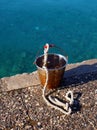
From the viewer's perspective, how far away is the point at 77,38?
9.19 m

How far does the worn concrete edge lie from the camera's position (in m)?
4.31

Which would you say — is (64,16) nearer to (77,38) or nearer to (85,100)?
(77,38)

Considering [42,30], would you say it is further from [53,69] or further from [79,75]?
[53,69]

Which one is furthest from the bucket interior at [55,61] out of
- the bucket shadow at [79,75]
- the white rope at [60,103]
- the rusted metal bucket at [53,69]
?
the white rope at [60,103]

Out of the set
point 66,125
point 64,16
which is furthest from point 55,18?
point 66,125

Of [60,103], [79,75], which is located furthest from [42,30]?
[60,103]

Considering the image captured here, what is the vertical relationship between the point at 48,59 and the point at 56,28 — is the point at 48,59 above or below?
above

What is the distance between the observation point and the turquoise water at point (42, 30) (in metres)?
8.06

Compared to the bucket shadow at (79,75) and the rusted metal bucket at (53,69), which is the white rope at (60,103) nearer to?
the rusted metal bucket at (53,69)

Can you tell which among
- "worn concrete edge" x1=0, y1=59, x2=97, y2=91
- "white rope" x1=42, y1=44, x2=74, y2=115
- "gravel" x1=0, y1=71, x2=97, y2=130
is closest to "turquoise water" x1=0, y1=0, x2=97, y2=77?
"worn concrete edge" x1=0, y1=59, x2=97, y2=91

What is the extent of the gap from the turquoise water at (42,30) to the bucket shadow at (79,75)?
2.81 meters

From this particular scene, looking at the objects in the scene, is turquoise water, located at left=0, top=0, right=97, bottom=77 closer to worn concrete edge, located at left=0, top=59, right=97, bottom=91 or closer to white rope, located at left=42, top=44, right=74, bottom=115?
worn concrete edge, located at left=0, top=59, right=97, bottom=91

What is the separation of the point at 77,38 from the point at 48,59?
4.91m

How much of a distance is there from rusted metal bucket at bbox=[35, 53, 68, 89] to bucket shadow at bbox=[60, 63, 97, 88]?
0.19 m
